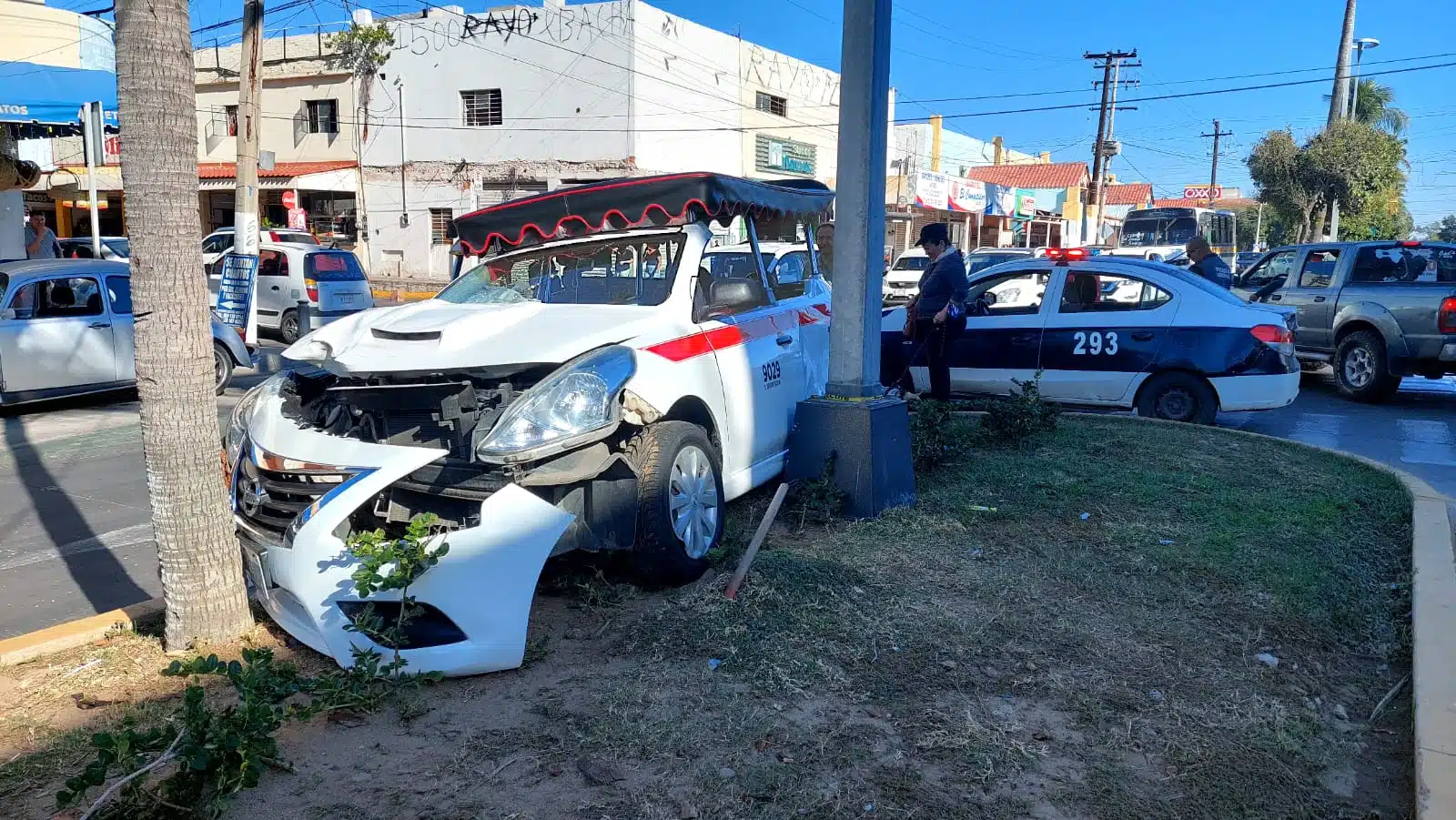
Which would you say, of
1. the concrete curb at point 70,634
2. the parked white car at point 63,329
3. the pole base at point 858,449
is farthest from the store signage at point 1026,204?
the concrete curb at point 70,634

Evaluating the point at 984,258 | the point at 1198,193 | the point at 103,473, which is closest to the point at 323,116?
the point at 984,258

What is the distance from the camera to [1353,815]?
315cm

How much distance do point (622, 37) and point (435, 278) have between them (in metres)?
9.30

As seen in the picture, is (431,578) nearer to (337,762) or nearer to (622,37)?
(337,762)

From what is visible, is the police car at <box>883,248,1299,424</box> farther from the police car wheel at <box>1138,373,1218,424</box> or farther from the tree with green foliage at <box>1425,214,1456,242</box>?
the tree with green foliage at <box>1425,214,1456,242</box>

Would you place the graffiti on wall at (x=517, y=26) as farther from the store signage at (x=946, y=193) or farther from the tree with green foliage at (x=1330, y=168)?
the tree with green foliage at (x=1330, y=168)

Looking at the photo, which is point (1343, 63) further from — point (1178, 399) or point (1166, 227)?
point (1178, 399)

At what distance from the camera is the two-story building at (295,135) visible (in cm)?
3272

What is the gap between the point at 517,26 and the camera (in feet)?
97.7

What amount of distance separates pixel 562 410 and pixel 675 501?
2.64ft

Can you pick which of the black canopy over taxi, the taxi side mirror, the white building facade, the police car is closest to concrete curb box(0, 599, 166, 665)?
the black canopy over taxi

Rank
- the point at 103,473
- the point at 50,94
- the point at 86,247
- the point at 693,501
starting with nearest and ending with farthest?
1. the point at 693,501
2. the point at 103,473
3. the point at 50,94
4. the point at 86,247

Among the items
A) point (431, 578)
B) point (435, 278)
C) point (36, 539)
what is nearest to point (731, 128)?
point (435, 278)

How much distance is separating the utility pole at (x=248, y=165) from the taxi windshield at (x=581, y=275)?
343 inches
